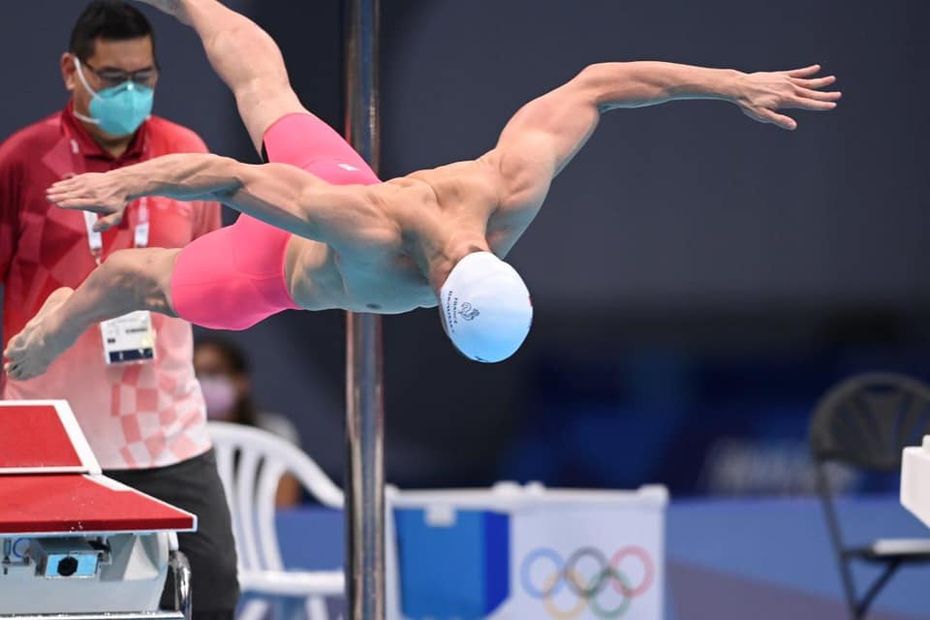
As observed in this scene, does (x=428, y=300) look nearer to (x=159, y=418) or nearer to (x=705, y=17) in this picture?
(x=159, y=418)

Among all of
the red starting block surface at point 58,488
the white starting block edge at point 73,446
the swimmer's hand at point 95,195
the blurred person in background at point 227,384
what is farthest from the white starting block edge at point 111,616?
the blurred person in background at point 227,384

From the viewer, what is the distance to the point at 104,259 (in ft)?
13.8

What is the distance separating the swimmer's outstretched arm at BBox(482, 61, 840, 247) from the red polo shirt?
0.89 metres

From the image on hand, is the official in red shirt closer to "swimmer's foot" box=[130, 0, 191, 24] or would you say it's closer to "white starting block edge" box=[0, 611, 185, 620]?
"swimmer's foot" box=[130, 0, 191, 24]

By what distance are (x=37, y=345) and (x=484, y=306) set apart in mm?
1085

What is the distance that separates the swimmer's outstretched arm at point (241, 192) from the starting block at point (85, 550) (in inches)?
19.6

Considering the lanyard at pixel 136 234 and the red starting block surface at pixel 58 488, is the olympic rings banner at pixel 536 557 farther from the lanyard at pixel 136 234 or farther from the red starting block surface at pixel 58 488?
the red starting block surface at pixel 58 488

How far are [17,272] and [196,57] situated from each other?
2.31 m

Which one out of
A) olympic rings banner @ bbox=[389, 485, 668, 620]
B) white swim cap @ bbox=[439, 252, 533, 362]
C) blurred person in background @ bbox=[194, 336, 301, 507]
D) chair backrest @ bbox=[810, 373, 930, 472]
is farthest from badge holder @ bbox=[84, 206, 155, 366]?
chair backrest @ bbox=[810, 373, 930, 472]

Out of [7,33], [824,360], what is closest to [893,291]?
[824,360]

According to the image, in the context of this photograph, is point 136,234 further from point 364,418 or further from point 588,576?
point 588,576

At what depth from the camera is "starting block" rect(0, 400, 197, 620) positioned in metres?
3.24

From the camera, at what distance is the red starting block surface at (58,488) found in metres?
3.22

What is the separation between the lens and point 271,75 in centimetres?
409
